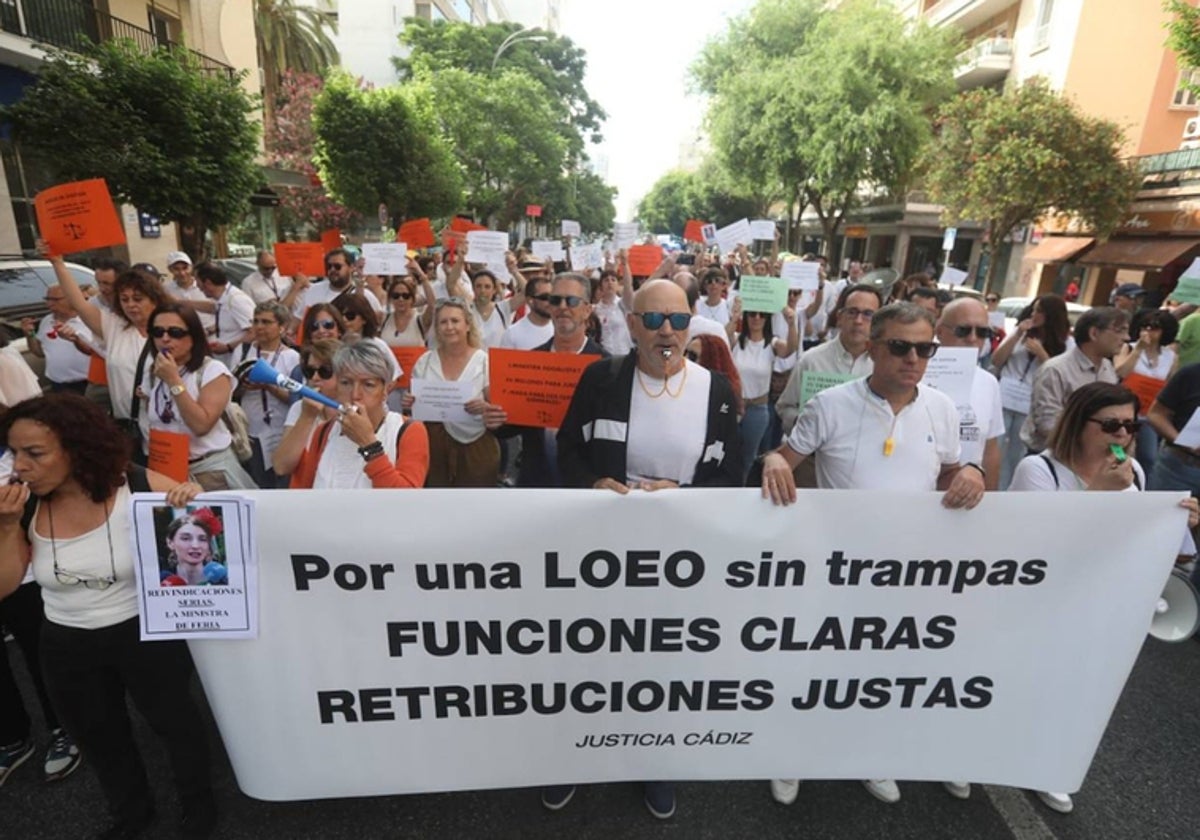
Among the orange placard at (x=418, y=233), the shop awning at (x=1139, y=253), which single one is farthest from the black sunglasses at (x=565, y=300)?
the shop awning at (x=1139, y=253)

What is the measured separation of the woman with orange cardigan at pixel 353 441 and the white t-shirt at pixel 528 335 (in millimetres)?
1929

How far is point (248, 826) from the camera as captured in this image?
2.41m

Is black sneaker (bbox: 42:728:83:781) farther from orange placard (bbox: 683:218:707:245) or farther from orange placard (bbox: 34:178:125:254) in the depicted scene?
orange placard (bbox: 683:218:707:245)

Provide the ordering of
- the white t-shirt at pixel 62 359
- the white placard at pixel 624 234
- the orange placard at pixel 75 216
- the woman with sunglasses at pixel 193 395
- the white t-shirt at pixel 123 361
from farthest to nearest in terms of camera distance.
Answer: the white placard at pixel 624 234, the white t-shirt at pixel 62 359, the orange placard at pixel 75 216, the white t-shirt at pixel 123 361, the woman with sunglasses at pixel 193 395

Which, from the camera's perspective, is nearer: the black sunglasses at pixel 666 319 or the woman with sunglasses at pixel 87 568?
the woman with sunglasses at pixel 87 568

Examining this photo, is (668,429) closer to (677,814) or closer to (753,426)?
(677,814)

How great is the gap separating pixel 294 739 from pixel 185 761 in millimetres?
455

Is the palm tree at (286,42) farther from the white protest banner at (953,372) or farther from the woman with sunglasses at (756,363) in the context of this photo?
the white protest banner at (953,372)

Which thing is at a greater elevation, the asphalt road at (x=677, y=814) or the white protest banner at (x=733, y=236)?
the white protest banner at (x=733, y=236)

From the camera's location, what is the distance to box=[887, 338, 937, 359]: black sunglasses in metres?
2.35

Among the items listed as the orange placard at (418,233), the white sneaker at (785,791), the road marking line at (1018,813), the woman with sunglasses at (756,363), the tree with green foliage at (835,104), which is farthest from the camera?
the tree with green foliage at (835,104)

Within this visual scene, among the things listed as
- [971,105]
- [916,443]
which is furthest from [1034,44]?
[916,443]

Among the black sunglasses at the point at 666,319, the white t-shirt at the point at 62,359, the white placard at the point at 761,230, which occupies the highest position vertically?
the white placard at the point at 761,230

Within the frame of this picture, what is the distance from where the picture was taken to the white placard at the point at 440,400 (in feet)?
11.5
